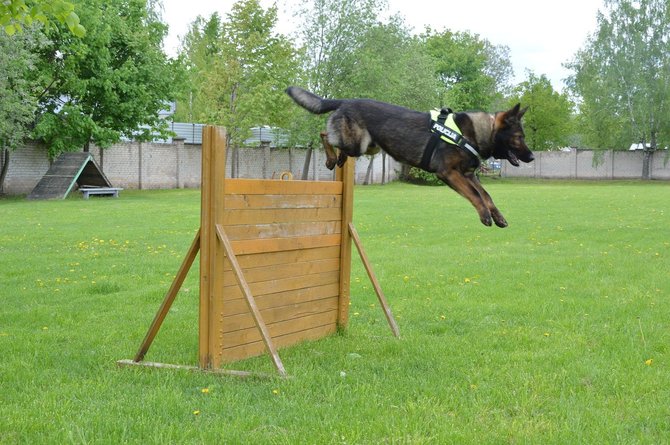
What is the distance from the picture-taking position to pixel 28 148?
3231 cm

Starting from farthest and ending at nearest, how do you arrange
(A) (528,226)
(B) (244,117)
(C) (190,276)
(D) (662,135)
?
(D) (662,135) → (B) (244,117) → (A) (528,226) → (C) (190,276)

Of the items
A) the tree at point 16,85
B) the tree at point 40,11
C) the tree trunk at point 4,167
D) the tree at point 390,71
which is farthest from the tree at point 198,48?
the tree at point 40,11

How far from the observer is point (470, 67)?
2763 inches

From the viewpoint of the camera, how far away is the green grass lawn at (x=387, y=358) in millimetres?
4707

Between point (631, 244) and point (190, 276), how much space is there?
903 centimetres

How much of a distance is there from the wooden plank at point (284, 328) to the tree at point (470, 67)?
191ft

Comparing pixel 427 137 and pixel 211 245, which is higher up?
pixel 427 137

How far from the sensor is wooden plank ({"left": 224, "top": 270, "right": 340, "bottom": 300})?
6.32 m

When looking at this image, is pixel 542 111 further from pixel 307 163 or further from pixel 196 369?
pixel 196 369

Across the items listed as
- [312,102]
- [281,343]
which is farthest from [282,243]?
[312,102]

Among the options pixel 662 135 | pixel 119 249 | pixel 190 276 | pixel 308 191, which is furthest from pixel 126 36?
pixel 662 135

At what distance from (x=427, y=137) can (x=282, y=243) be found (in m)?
2.01

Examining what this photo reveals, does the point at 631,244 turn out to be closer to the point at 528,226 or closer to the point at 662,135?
the point at 528,226

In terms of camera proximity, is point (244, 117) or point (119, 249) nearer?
point (119, 249)
